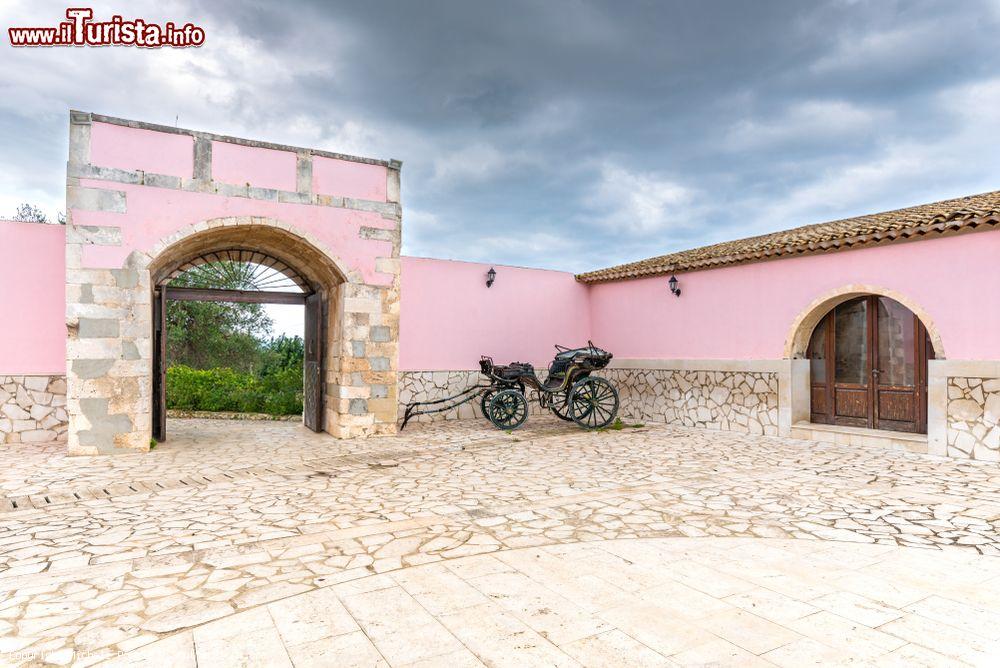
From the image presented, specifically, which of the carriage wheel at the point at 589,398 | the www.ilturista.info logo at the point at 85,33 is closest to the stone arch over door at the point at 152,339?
the www.ilturista.info logo at the point at 85,33

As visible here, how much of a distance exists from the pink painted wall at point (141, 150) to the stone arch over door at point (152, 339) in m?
0.80

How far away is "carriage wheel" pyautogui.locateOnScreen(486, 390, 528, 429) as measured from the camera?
880cm

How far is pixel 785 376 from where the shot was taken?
829cm

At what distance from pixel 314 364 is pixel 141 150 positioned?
3.73 metres

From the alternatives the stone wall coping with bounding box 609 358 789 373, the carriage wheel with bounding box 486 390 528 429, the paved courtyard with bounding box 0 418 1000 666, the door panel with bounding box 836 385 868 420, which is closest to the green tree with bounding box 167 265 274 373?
the carriage wheel with bounding box 486 390 528 429

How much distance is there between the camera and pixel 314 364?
9.03m

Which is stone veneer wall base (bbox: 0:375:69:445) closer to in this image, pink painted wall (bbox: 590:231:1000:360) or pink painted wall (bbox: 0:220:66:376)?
pink painted wall (bbox: 0:220:66:376)

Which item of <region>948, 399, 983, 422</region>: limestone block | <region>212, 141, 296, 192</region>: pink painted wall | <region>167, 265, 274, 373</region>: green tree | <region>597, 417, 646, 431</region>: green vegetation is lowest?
<region>597, 417, 646, 431</region>: green vegetation

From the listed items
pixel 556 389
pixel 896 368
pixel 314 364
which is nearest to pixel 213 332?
pixel 314 364

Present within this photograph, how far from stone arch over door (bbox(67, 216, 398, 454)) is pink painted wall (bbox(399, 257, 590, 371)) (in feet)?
5.21

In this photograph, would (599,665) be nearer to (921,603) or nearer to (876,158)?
(921,603)

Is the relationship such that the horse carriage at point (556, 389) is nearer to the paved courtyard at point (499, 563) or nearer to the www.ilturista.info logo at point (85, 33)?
the paved courtyard at point (499, 563)

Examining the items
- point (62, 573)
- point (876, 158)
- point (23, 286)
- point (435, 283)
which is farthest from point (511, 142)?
point (62, 573)

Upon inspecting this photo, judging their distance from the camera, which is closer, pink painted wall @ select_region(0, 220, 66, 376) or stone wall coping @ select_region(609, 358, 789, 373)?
pink painted wall @ select_region(0, 220, 66, 376)
